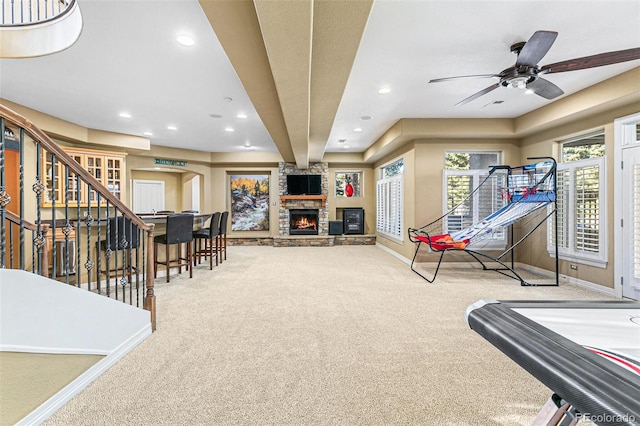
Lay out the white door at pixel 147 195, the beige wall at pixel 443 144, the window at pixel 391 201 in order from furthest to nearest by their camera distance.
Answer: the white door at pixel 147 195, the window at pixel 391 201, the beige wall at pixel 443 144

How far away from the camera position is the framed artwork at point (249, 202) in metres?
9.07

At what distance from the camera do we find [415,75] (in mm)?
3314

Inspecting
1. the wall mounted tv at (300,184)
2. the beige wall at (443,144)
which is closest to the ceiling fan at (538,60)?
the beige wall at (443,144)

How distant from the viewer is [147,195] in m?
9.94

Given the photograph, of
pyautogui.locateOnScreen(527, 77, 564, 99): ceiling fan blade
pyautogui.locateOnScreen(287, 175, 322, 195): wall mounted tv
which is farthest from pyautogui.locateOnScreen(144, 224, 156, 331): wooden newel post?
pyautogui.locateOnScreen(287, 175, 322, 195): wall mounted tv

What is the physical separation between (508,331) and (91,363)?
8.11 ft

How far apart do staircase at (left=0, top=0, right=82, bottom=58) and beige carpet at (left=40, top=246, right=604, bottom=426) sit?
2.89 metres

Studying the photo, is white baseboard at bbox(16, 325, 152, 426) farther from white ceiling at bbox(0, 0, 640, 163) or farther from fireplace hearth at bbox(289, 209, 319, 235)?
fireplace hearth at bbox(289, 209, 319, 235)

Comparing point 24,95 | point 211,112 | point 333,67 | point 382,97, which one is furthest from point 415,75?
point 24,95

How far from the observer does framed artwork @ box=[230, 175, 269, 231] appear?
907 cm

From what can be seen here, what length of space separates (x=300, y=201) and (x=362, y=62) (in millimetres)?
5990

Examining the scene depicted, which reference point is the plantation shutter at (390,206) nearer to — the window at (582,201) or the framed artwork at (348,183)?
the framed artwork at (348,183)

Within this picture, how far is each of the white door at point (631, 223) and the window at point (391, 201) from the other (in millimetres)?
3297

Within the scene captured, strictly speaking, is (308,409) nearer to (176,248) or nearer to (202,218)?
(176,248)
